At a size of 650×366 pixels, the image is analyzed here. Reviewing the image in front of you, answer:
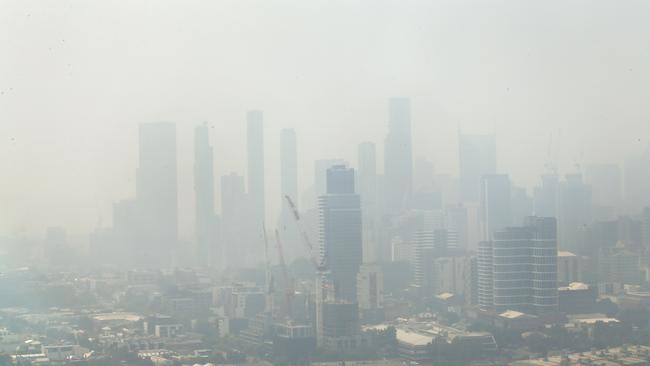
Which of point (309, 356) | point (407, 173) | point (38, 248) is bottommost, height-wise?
point (309, 356)

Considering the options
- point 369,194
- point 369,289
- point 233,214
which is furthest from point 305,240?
point 233,214

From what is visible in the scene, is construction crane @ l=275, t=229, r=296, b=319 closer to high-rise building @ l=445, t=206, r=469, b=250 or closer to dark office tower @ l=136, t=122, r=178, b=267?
dark office tower @ l=136, t=122, r=178, b=267

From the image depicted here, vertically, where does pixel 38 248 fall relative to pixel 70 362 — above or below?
above

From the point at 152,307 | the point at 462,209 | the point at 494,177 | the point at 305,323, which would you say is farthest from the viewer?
the point at 462,209

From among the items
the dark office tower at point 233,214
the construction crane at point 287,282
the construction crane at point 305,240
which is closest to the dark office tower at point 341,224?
the construction crane at point 305,240

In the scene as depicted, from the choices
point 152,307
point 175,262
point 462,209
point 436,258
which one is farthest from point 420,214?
point 152,307

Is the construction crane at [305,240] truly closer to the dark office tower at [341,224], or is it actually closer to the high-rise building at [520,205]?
the dark office tower at [341,224]

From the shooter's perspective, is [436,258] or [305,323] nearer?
[305,323]

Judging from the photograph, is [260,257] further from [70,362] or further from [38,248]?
[70,362]
